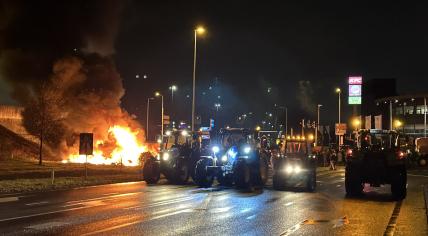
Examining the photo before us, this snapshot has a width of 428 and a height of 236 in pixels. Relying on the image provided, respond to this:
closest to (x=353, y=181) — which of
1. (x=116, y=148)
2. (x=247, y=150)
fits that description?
(x=247, y=150)

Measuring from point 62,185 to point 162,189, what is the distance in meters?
4.26

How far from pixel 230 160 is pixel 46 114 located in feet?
69.1

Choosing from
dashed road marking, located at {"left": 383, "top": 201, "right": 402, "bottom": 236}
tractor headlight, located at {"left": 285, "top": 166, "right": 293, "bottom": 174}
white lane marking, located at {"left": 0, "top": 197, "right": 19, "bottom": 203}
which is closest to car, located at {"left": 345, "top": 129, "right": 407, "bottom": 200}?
dashed road marking, located at {"left": 383, "top": 201, "right": 402, "bottom": 236}

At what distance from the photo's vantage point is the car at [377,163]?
1841cm

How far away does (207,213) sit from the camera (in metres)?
13.6

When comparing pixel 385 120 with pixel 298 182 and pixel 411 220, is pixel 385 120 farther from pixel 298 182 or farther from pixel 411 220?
pixel 411 220

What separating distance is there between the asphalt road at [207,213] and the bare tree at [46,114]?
792 inches

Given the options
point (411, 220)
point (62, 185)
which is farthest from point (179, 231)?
point (62, 185)

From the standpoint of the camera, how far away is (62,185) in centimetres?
2219

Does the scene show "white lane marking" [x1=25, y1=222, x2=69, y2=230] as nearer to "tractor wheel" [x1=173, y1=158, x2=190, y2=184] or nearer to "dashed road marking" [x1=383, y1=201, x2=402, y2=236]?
"dashed road marking" [x1=383, y1=201, x2=402, y2=236]

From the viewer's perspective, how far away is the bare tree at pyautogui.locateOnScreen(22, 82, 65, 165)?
128ft

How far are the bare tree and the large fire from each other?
291cm

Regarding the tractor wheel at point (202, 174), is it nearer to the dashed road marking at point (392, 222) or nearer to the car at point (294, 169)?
the car at point (294, 169)

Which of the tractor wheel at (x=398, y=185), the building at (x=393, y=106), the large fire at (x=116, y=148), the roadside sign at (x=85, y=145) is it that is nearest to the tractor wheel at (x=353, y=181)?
the tractor wheel at (x=398, y=185)
